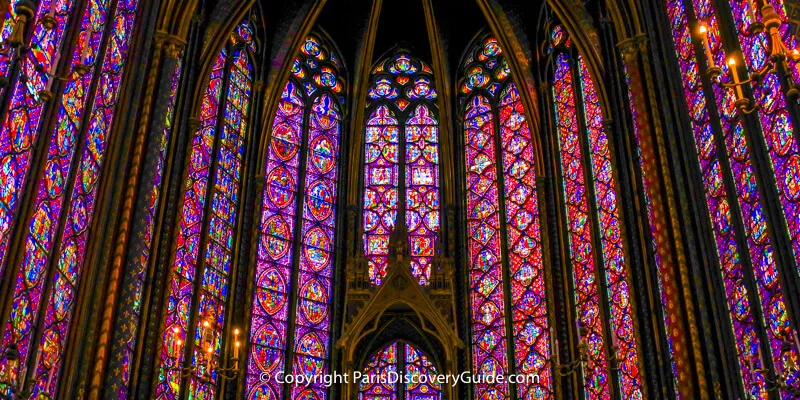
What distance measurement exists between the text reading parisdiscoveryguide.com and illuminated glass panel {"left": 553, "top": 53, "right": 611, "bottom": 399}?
129 centimetres

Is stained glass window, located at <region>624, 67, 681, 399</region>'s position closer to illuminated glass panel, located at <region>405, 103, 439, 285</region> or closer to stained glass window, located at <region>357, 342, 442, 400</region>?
illuminated glass panel, located at <region>405, 103, 439, 285</region>

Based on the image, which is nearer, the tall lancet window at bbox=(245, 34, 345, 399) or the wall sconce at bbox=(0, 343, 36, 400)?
the wall sconce at bbox=(0, 343, 36, 400)

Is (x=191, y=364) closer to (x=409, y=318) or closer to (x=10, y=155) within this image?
(x=409, y=318)

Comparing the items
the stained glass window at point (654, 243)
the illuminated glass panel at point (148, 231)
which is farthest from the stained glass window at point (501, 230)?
the illuminated glass panel at point (148, 231)

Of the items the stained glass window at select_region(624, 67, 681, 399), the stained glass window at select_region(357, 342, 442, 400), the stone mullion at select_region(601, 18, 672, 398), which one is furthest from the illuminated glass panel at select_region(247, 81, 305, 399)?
the stained glass window at select_region(624, 67, 681, 399)

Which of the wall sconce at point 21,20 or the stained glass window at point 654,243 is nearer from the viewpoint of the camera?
the wall sconce at point 21,20

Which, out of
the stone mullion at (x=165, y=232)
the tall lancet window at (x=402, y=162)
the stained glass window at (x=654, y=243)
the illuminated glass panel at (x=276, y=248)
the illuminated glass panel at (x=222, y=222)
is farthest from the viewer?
the tall lancet window at (x=402, y=162)

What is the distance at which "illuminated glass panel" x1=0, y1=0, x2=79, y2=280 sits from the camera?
30.2ft

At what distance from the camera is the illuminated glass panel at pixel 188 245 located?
45.1 ft

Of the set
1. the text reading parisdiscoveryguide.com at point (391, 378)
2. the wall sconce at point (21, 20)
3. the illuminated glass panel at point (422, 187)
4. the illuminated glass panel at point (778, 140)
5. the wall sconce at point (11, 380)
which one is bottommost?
the wall sconce at point (11, 380)

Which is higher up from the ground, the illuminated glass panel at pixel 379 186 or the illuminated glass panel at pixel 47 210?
the illuminated glass panel at pixel 379 186

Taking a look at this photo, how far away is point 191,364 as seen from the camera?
14141mm

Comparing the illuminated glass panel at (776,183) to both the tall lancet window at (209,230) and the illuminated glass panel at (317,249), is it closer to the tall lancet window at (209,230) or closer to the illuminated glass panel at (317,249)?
the tall lancet window at (209,230)

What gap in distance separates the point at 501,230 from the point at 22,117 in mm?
9593
